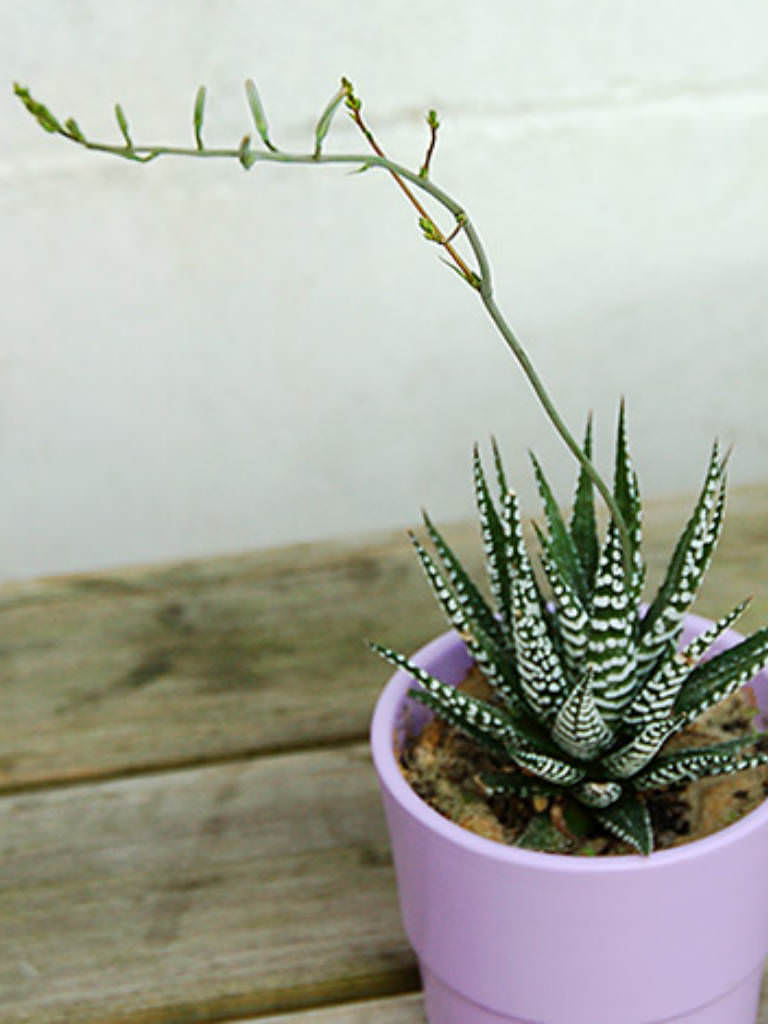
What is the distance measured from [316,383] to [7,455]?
27cm

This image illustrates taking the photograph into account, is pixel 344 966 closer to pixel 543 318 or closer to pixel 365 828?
pixel 365 828

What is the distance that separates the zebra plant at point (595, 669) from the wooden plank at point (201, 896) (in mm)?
126

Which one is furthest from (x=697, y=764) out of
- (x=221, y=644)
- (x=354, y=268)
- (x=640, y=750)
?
(x=354, y=268)

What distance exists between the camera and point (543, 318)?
3.08 feet

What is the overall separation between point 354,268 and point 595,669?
560 mm

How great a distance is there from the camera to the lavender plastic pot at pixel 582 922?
41cm

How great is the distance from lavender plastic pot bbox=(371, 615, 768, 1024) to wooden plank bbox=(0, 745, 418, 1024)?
0.09 m

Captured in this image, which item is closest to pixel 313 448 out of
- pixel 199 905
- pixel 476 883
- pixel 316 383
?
pixel 316 383

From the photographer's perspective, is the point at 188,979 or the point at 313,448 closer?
the point at 188,979

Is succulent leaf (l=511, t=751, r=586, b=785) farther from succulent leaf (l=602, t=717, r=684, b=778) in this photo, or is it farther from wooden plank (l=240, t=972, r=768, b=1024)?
wooden plank (l=240, t=972, r=768, b=1024)

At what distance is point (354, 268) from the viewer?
0.92 m

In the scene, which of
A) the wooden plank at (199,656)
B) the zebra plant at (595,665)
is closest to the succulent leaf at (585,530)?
the zebra plant at (595,665)

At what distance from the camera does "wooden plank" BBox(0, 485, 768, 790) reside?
67 cm

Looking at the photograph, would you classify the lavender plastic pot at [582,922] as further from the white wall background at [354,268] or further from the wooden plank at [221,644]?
the white wall background at [354,268]
